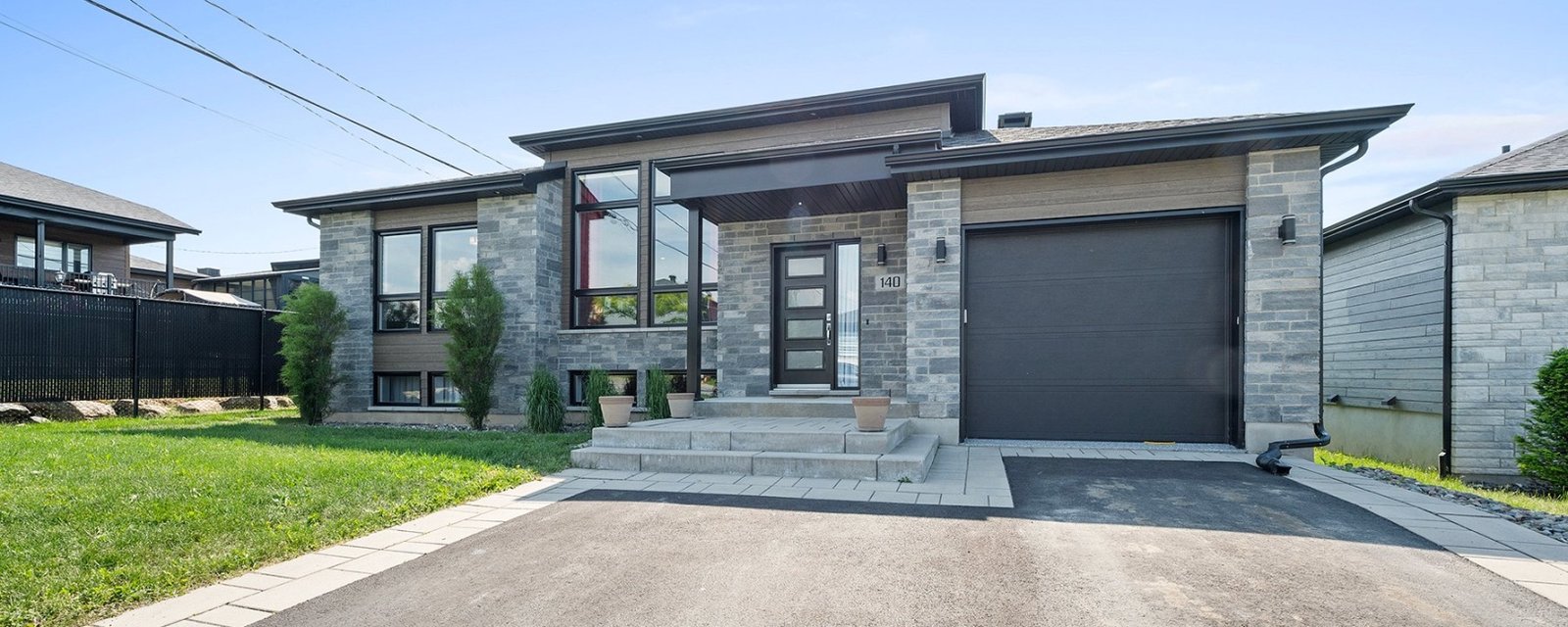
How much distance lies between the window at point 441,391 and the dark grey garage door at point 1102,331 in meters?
8.11

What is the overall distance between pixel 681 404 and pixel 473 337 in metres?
3.86

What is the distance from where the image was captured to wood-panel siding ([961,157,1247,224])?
21.2ft

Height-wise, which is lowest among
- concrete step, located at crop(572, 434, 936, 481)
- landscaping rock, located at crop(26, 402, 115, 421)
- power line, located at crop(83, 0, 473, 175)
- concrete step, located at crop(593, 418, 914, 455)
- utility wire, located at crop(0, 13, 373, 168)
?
landscaping rock, located at crop(26, 402, 115, 421)

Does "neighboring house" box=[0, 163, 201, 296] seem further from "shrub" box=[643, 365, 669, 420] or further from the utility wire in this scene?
"shrub" box=[643, 365, 669, 420]

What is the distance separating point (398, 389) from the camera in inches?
434

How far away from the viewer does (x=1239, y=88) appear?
821cm

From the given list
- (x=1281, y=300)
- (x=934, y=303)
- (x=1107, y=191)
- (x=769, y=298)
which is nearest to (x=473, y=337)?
(x=769, y=298)

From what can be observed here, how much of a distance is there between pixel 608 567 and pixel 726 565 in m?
0.59

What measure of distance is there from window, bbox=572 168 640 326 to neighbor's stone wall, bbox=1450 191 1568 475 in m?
10.0

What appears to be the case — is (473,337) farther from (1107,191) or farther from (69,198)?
(69,198)

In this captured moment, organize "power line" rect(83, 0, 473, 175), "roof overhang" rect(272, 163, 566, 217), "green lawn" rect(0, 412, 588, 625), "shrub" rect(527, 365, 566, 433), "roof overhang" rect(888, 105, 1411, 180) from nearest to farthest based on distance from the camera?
"green lawn" rect(0, 412, 588, 625)
"roof overhang" rect(888, 105, 1411, 180)
"power line" rect(83, 0, 473, 175)
"shrub" rect(527, 365, 566, 433)
"roof overhang" rect(272, 163, 566, 217)

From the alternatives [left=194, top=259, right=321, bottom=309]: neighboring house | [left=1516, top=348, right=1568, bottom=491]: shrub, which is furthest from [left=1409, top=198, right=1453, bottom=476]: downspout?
[left=194, top=259, right=321, bottom=309]: neighboring house

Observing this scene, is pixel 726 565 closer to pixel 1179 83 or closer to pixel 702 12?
pixel 702 12

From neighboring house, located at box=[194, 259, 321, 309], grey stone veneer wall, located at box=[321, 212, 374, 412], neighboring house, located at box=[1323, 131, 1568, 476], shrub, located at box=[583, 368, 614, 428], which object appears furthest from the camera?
neighboring house, located at box=[194, 259, 321, 309]
